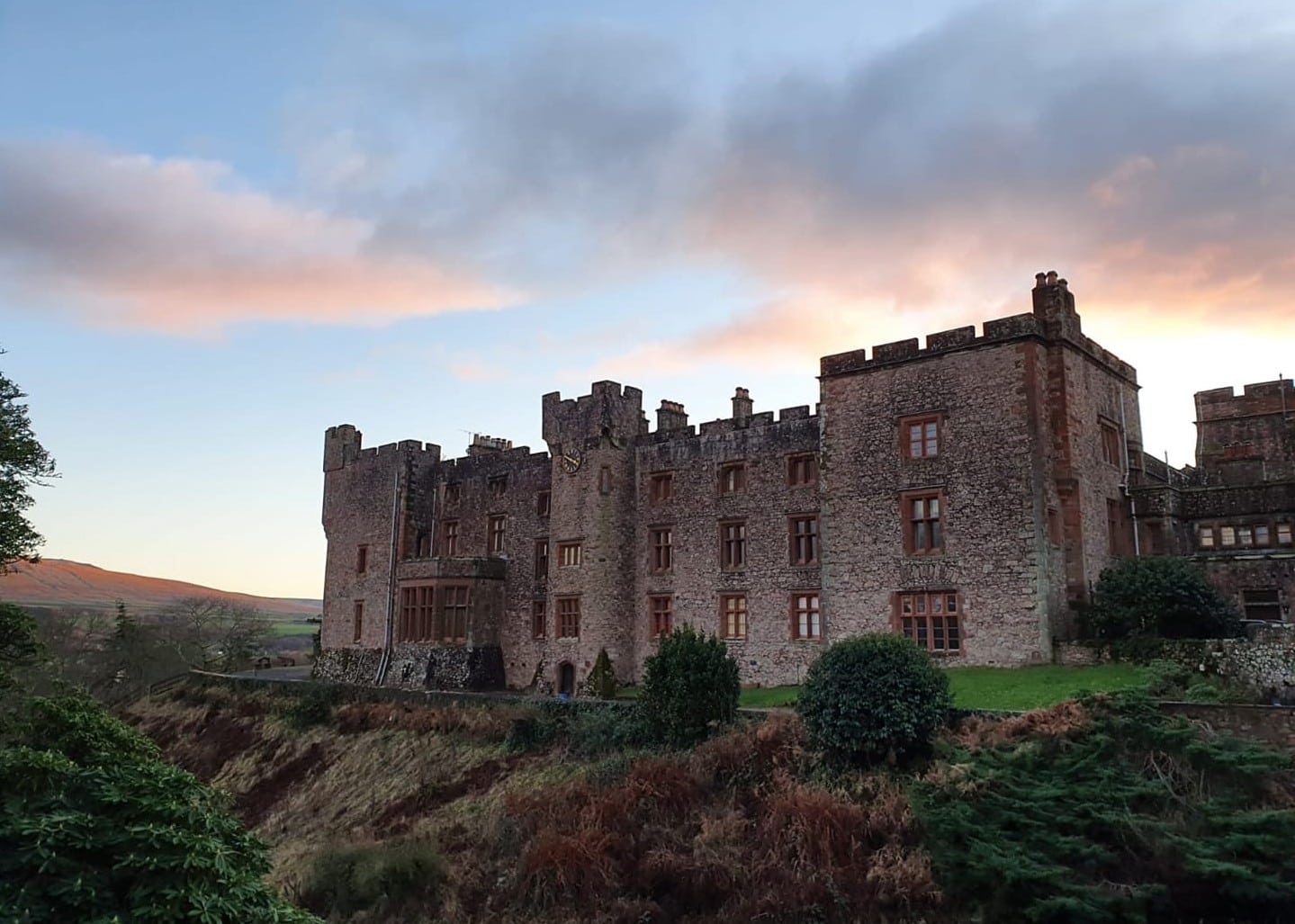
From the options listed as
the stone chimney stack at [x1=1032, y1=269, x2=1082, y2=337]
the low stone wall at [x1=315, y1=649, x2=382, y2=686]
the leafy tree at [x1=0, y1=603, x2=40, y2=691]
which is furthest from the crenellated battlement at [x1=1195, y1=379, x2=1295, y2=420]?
the leafy tree at [x1=0, y1=603, x2=40, y2=691]

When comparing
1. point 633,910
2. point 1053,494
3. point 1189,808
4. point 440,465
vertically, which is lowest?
point 633,910

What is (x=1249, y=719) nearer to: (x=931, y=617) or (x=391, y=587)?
(x=931, y=617)

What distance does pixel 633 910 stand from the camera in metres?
15.3

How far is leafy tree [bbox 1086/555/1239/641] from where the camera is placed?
21.3m

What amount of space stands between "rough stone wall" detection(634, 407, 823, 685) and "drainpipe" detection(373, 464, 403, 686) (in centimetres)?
1098

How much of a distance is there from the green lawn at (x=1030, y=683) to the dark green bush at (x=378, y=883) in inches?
357

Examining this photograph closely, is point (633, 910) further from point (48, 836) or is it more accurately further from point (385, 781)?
point (385, 781)

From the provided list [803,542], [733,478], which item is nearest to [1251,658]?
[803,542]

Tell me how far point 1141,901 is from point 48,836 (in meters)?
12.5

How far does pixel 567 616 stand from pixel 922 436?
44.8 ft

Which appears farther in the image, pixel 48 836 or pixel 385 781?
pixel 385 781

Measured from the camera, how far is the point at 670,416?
33.4m

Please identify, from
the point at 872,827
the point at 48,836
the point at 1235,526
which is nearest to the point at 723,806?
the point at 872,827

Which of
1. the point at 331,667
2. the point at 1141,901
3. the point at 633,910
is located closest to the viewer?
the point at 1141,901
